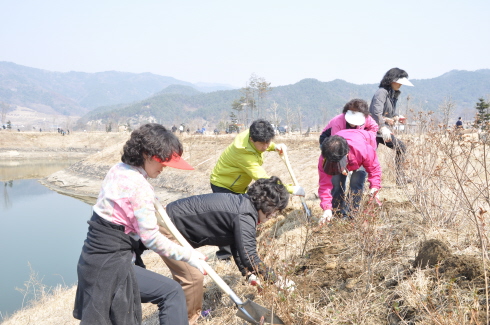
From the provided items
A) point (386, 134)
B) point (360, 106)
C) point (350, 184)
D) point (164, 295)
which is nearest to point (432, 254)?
point (350, 184)

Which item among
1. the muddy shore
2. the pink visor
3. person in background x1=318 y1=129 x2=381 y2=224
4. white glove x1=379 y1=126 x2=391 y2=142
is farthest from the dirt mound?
the muddy shore

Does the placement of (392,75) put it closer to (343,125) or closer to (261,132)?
(343,125)

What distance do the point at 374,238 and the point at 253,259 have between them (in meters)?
0.90

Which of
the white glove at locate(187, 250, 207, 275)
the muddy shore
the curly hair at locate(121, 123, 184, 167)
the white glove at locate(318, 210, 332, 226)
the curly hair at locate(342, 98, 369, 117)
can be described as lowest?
the muddy shore

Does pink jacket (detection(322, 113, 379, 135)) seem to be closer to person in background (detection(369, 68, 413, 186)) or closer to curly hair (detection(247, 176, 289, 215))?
person in background (detection(369, 68, 413, 186))

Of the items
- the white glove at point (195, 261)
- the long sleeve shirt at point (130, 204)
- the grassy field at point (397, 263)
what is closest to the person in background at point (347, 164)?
the grassy field at point (397, 263)

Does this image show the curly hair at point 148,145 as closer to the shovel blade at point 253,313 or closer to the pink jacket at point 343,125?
the shovel blade at point 253,313

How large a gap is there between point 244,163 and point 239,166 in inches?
4.1

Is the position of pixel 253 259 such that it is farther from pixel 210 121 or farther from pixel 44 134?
pixel 210 121

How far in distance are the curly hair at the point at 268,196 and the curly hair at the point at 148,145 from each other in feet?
2.36

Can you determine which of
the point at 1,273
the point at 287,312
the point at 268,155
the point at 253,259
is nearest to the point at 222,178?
the point at 253,259

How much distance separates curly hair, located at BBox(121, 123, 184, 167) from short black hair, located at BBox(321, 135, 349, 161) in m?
1.81

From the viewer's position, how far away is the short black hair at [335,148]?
146 inches

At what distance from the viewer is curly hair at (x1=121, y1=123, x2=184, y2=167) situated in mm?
2312
